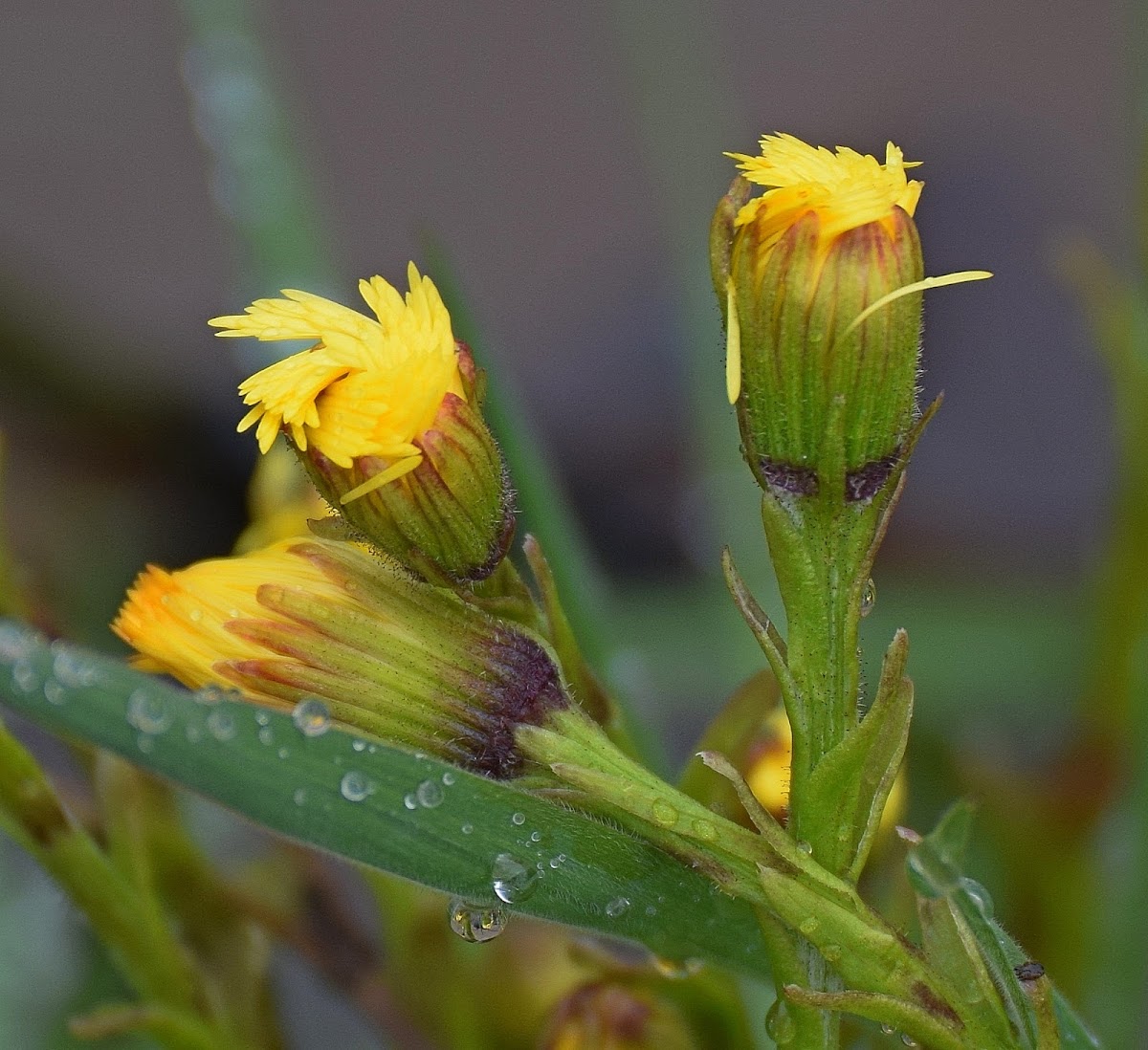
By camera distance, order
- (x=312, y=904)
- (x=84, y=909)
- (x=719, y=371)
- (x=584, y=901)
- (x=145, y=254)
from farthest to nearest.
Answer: (x=145, y=254), (x=719, y=371), (x=312, y=904), (x=84, y=909), (x=584, y=901)

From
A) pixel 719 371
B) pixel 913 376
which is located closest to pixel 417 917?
pixel 913 376

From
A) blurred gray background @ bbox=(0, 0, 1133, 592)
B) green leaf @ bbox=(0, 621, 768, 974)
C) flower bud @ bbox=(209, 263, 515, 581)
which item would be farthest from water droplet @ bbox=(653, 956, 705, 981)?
Answer: blurred gray background @ bbox=(0, 0, 1133, 592)

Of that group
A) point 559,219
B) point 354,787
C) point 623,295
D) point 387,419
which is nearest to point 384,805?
point 354,787

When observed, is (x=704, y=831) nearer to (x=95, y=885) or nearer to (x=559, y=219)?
(x=95, y=885)

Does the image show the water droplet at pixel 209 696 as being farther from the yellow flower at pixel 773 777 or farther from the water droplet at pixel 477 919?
the yellow flower at pixel 773 777

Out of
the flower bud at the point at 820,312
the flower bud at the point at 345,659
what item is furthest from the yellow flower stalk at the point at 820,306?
the flower bud at the point at 345,659

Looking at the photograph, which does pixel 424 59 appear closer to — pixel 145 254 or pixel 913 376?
pixel 145 254
